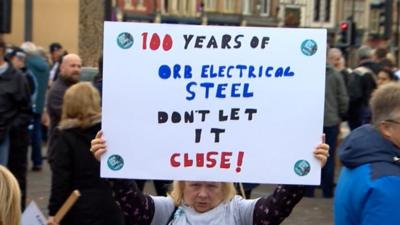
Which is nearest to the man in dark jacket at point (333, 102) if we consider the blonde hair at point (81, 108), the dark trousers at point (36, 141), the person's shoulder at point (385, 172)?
the dark trousers at point (36, 141)

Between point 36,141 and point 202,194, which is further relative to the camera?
point 36,141

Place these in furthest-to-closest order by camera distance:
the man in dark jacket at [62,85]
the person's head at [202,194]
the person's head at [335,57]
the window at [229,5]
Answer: the window at [229,5] → the person's head at [335,57] → the man in dark jacket at [62,85] → the person's head at [202,194]

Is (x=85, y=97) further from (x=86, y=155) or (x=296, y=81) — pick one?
(x=296, y=81)

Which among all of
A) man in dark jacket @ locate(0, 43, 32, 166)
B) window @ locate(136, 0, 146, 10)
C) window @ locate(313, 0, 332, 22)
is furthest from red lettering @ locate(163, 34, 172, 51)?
window @ locate(313, 0, 332, 22)

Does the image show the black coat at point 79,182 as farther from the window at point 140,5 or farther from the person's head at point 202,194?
the window at point 140,5

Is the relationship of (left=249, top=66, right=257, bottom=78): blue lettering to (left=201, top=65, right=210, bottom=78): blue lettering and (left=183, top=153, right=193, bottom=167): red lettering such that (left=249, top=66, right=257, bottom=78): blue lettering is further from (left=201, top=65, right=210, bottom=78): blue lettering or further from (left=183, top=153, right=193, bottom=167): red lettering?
(left=183, top=153, right=193, bottom=167): red lettering

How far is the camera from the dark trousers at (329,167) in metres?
10.6

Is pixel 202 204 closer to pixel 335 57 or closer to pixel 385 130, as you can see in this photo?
pixel 385 130

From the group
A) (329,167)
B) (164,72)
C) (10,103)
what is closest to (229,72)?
(164,72)

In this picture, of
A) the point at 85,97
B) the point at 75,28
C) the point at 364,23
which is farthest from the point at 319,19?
the point at 85,97

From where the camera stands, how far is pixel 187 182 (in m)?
3.94

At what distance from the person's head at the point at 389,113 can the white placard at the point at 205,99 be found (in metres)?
0.31

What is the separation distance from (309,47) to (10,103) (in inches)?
192

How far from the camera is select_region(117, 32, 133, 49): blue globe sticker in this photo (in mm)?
3844
